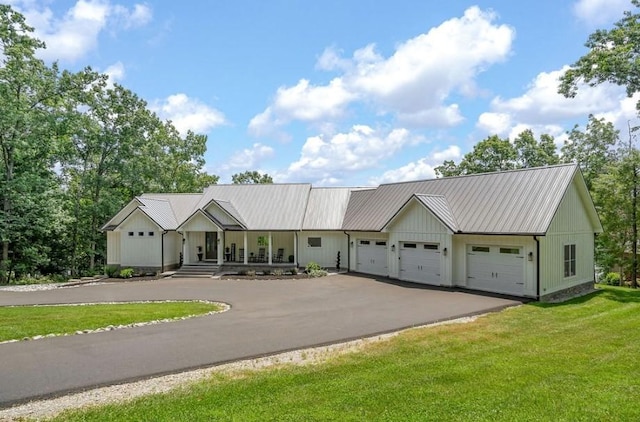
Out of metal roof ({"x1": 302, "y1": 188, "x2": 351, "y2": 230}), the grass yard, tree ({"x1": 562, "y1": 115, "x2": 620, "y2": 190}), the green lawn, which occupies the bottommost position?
the green lawn

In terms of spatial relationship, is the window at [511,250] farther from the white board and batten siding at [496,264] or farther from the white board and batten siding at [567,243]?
the white board and batten siding at [567,243]

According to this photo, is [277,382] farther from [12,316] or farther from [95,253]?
[95,253]

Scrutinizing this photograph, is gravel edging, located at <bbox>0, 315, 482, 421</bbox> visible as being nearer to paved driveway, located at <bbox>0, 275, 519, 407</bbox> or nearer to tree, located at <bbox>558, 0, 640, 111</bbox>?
paved driveway, located at <bbox>0, 275, 519, 407</bbox>

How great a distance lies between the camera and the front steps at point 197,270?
24.8 metres

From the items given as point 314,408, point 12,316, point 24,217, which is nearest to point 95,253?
point 24,217

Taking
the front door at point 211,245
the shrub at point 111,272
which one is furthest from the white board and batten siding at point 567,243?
the shrub at point 111,272

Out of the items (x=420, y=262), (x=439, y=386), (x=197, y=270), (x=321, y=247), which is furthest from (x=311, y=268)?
(x=439, y=386)

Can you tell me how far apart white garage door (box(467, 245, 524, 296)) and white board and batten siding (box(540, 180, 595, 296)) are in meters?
0.87

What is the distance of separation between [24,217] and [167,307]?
1670cm

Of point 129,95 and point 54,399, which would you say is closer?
point 54,399

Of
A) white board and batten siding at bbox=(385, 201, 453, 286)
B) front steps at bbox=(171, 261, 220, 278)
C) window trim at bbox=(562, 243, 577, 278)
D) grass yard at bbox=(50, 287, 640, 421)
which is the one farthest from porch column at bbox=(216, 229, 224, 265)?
window trim at bbox=(562, 243, 577, 278)

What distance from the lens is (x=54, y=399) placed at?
6.81 metres

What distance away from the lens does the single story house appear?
16.8 metres

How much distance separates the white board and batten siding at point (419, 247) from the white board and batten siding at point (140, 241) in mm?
14937
